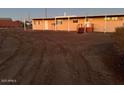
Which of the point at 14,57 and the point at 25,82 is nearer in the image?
the point at 25,82

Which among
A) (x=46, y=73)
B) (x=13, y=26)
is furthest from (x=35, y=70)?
(x=13, y=26)

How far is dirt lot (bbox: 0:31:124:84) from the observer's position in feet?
33.9

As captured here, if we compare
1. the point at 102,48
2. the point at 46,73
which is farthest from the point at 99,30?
the point at 46,73

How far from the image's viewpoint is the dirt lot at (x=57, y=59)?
1034cm

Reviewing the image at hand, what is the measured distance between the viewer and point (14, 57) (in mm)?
11156

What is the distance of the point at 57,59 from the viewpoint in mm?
11281

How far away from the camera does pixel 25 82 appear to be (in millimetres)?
10094

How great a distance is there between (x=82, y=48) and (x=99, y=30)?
1.46 metres
